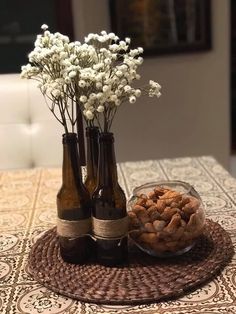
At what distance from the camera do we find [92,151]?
1083 mm

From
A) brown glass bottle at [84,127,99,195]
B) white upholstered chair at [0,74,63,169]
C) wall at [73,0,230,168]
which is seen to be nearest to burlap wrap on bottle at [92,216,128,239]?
brown glass bottle at [84,127,99,195]

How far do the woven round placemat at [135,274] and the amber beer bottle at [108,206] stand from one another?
67mm

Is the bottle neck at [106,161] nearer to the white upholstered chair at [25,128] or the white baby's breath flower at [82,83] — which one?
the white baby's breath flower at [82,83]

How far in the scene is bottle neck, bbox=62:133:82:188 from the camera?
97cm

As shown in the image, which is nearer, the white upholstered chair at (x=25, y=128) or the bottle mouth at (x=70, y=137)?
the bottle mouth at (x=70, y=137)

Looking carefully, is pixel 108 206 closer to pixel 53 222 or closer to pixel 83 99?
pixel 83 99

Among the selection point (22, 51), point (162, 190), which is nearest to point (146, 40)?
point (22, 51)

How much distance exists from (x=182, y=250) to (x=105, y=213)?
0.18 metres

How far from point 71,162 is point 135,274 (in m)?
0.26

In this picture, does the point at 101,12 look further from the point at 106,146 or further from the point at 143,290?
the point at 143,290

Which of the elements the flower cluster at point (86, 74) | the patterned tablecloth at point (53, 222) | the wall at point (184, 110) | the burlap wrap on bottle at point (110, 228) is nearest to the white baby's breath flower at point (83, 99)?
the flower cluster at point (86, 74)

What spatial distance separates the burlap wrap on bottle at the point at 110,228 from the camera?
0.97m

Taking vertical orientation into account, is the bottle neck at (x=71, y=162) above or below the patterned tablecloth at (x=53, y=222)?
above

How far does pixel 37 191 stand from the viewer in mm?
1541
